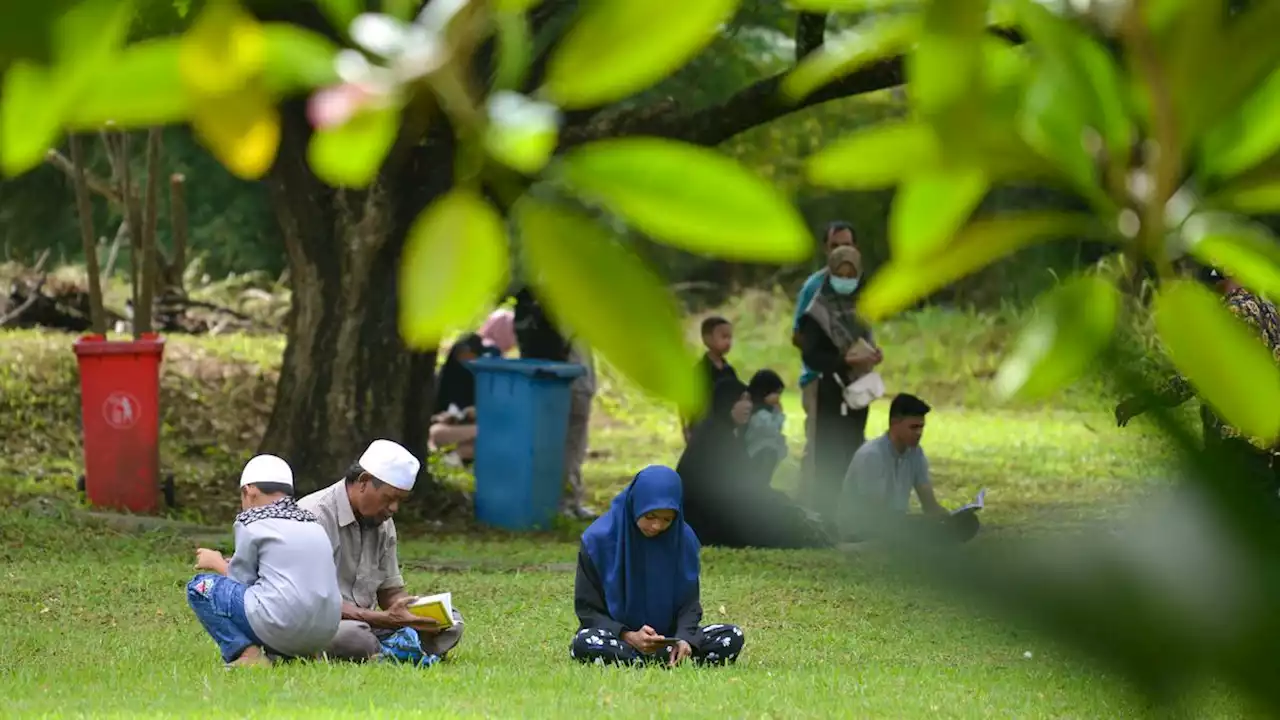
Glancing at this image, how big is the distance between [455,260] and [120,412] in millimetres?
10253

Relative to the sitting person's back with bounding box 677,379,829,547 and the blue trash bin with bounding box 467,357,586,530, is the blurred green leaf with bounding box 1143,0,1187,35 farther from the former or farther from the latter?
the blue trash bin with bounding box 467,357,586,530

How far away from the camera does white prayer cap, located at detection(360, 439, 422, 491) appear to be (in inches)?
276

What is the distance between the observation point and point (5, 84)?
792 millimetres

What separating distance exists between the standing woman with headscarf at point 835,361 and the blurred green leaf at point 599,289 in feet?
32.4

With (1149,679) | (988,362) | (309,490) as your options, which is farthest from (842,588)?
(988,362)

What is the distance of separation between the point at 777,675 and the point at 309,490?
14.3ft

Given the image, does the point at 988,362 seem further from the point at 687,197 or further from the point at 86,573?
the point at 687,197

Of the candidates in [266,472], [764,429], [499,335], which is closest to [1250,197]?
[266,472]

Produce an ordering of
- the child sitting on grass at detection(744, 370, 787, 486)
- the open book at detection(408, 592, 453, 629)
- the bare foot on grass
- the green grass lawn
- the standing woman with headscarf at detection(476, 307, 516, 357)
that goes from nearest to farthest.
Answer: the green grass lawn
the bare foot on grass
the open book at detection(408, 592, 453, 629)
the child sitting on grass at detection(744, 370, 787, 486)
the standing woman with headscarf at detection(476, 307, 516, 357)

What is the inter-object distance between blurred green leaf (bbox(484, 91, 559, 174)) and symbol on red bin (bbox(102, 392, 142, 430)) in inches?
403

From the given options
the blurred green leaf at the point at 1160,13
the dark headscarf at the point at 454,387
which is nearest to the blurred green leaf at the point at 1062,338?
the blurred green leaf at the point at 1160,13

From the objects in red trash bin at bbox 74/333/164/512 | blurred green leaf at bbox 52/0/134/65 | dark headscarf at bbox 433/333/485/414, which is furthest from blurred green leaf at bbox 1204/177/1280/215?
dark headscarf at bbox 433/333/485/414

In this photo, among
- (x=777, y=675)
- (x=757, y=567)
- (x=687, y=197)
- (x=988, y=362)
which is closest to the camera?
(x=687, y=197)

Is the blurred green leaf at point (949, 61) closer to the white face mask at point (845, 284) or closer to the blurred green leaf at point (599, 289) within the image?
the blurred green leaf at point (599, 289)
